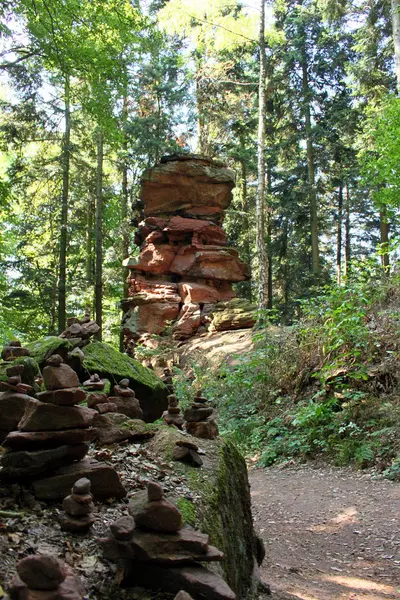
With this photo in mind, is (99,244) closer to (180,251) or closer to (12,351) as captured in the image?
(180,251)

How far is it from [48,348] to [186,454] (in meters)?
3.28

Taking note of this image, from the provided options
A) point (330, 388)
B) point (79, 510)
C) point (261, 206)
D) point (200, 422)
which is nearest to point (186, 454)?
point (200, 422)

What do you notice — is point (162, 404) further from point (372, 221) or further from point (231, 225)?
point (372, 221)

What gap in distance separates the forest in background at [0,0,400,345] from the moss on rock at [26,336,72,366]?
1218cm

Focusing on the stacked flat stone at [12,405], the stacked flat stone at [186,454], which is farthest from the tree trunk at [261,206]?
the stacked flat stone at [12,405]

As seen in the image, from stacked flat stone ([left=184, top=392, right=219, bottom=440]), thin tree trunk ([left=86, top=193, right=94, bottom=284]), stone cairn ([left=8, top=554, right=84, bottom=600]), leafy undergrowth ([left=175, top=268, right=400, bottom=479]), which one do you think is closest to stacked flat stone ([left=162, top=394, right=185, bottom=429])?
→ stacked flat stone ([left=184, top=392, right=219, bottom=440])

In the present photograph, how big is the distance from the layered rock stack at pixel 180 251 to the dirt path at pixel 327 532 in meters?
12.0

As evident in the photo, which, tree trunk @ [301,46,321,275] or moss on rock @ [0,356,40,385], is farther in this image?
tree trunk @ [301,46,321,275]

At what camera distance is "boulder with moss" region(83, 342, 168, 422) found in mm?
6633

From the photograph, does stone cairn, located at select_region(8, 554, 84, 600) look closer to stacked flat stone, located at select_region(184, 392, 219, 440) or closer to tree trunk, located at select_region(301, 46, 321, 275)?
stacked flat stone, located at select_region(184, 392, 219, 440)

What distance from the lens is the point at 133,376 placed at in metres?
6.83

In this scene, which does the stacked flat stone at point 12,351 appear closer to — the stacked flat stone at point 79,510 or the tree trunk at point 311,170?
the stacked flat stone at point 79,510

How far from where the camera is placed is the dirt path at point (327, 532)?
3768 millimetres

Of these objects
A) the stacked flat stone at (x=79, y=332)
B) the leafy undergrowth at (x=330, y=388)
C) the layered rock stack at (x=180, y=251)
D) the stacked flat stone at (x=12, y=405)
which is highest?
the layered rock stack at (x=180, y=251)
